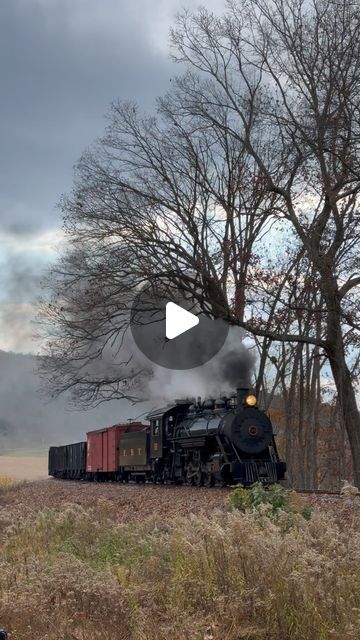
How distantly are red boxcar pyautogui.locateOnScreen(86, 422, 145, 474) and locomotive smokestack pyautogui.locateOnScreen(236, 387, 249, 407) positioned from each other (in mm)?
11291

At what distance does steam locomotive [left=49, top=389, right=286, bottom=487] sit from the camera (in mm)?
23219

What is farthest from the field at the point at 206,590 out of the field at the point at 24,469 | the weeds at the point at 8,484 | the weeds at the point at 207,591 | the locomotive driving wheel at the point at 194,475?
the field at the point at 24,469

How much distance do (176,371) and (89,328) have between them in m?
3.68

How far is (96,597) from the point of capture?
25.9 feet

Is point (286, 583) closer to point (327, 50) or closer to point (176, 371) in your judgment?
point (327, 50)

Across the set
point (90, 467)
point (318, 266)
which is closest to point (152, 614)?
point (318, 266)

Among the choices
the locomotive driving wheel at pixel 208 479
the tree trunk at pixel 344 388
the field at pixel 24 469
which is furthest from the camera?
the field at pixel 24 469

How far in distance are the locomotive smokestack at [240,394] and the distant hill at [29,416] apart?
98.2 metres

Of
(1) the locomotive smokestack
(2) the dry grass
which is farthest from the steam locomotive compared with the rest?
(2) the dry grass

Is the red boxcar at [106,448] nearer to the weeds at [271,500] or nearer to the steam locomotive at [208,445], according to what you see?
the steam locomotive at [208,445]

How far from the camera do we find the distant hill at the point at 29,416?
126m

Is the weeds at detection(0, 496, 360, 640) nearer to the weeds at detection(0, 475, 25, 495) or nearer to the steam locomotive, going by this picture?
the steam locomotive

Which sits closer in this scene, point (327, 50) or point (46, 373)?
point (327, 50)
